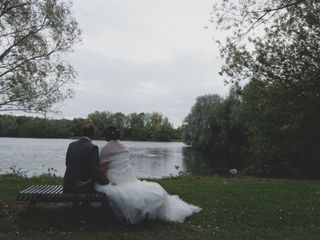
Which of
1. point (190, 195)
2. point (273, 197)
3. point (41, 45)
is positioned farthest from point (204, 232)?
point (41, 45)

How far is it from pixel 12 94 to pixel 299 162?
1962cm

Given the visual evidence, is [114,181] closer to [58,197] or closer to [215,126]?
[58,197]

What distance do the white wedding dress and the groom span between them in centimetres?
20

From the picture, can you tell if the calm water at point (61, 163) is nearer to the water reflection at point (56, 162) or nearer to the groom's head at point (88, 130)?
the water reflection at point (56, 162)

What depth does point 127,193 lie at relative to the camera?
8039 millimetres

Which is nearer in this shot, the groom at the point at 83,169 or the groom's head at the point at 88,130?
the groom at the point at 83,169

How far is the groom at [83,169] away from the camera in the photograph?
8.07m

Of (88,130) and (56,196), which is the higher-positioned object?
(88,130)

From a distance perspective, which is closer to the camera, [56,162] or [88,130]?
[88,130]

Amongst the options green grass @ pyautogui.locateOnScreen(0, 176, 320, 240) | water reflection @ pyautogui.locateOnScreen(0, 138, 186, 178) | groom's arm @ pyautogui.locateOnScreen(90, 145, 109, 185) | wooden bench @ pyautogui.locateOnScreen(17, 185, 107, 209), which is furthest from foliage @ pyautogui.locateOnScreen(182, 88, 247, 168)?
wooden bench @ pyautogui.locateOnScreen(17, 185, 107, 209)

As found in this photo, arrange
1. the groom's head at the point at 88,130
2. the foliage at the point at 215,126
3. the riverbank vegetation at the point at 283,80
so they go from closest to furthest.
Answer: the groom's head at the point at 88,130, the riverbank vegetation at the point at 283,80, the foliage at the point at 215,126

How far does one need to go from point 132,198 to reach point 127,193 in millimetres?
143

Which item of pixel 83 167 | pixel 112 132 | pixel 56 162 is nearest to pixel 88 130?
pixel 112 132

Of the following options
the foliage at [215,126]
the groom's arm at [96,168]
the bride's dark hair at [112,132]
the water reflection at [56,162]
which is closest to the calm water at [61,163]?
the water reflection at [56,162]
